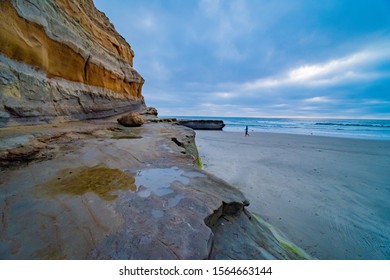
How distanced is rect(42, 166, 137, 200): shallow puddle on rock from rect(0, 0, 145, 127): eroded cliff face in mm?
2426

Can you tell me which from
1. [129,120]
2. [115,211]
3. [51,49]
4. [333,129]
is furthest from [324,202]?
[333,129]

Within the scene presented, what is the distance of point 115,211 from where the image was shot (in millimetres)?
1681

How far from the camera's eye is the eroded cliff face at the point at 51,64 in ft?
11.8

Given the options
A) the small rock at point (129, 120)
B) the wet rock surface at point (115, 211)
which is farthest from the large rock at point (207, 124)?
the wet rock surface at point (115, 211)

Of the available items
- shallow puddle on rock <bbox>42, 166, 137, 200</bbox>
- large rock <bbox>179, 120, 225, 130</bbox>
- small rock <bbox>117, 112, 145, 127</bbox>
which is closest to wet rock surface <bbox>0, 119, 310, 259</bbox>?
shallow puddle on rock <bbox>42, 166, 137, 200</bbox>

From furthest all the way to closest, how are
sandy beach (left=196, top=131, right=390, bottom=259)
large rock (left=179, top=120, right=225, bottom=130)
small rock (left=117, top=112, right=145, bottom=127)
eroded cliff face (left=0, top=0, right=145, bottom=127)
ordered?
large rock (left=179, top=120, right=225, bottom=130), small rock (left=117, top=112, right=145, bottom=127), eroded cliff face (left=0, top=0, right=145, bottom=127), sandy beach (left=196, top=131, right=390, bottom=259)

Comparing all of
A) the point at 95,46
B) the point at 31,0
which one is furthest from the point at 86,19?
the point at 31,0

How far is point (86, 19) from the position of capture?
6.97 meters

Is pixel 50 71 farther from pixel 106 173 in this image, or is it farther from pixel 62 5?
pixel 106 173

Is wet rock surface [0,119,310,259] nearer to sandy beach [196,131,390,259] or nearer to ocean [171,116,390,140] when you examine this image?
sandy beach [196,131,390,259]

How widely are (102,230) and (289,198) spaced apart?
4360mm

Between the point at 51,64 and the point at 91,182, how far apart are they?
456 cm

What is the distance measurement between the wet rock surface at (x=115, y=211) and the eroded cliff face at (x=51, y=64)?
1193 mm

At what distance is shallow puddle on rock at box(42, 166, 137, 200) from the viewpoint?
2.00 metres
